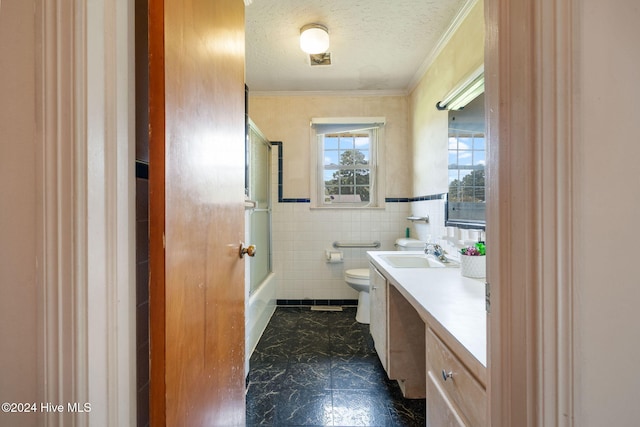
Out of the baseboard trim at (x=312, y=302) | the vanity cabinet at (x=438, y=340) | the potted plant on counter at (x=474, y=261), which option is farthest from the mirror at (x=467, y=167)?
the baseboard trim at (x=312, y=302)

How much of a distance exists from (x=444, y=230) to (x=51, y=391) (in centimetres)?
218

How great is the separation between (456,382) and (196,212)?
88 cm

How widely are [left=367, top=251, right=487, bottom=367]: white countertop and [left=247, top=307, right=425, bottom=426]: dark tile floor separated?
2.45ft

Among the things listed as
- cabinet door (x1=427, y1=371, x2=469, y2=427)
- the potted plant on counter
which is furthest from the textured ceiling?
cabinet door (x1=427, y1=371, x2=469, y2=427)

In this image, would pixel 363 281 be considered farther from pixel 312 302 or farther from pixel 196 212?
pixel 196 212

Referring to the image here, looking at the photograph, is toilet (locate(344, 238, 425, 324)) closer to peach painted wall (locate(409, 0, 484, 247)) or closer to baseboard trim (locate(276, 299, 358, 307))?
peach painted wall (locate(409, 0, 484, 247))

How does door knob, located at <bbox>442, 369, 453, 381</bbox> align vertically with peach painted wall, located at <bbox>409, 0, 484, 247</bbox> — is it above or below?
below

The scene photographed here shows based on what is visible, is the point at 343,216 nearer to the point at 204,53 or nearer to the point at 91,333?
the point at 204,53

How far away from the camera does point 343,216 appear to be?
3.08 metres

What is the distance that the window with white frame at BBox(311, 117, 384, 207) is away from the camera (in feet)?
10.2

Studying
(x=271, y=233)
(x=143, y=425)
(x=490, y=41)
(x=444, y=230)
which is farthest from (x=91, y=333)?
(x=271, y=233)

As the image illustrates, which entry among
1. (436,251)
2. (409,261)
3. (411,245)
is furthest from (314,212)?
(436,251)
